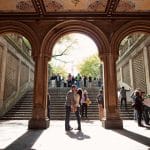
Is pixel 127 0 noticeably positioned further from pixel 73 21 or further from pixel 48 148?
pixel 48 148

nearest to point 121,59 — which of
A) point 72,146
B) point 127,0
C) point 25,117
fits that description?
point 25,117

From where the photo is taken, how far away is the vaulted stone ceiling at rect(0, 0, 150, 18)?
835 centimetres

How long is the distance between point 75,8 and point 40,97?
156 inches

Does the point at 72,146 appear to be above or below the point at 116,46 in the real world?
below

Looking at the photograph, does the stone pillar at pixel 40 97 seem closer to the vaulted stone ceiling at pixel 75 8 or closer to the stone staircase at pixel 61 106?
the vaulted stone ceiling at pixel 75 8

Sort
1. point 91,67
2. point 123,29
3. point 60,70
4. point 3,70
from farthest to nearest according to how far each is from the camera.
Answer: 1. point 91,67
2. point 60,70
3. point 3,70
4. point 123,29

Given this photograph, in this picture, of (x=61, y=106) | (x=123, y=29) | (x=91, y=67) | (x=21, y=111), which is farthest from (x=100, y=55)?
(x=91, y=67)

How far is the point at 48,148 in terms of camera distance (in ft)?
15.3

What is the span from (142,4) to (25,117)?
8930 millimetres

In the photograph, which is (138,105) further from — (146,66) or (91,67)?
(91,67)

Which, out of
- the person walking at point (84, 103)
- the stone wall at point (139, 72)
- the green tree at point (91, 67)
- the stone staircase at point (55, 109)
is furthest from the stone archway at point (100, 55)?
the green tree at point (91, 67)

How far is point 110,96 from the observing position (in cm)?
900

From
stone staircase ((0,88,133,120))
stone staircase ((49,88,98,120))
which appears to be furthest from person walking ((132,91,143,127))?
stone staircase ((49,88,98,120))

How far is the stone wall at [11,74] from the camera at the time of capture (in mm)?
13648
